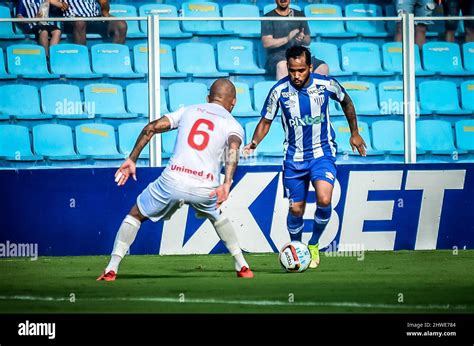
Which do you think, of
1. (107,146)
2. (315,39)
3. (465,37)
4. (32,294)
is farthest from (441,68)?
(32,294)

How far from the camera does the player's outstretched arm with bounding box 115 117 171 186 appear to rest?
12.4 metres

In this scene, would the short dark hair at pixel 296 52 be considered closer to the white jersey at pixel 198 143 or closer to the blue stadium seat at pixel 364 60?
the white jersey at pixel 198 143

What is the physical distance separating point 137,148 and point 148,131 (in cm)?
22

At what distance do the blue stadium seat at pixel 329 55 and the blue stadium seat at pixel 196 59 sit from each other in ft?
3.73

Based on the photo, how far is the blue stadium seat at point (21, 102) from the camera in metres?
16.0

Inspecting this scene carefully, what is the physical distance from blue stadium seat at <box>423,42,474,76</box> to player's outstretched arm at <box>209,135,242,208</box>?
15.5ft

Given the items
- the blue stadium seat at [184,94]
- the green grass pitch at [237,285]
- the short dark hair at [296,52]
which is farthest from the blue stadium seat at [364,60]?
the short dark hair at [296,52]

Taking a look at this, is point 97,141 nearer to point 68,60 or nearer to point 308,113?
point 68,60

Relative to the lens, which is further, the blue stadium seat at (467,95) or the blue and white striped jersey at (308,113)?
the blue stadium seat at (467,95)

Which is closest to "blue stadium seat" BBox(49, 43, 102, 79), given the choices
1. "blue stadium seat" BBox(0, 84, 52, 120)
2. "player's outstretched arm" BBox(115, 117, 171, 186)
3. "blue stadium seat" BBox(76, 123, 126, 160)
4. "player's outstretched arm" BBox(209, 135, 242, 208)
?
"blue stadium seat" BBox(0, 84, 52, 120)

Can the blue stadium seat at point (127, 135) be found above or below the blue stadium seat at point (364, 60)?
below

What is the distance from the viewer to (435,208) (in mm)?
16703

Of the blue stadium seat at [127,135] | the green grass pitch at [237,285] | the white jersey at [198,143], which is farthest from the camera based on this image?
the blue stadium seat at [127,135]

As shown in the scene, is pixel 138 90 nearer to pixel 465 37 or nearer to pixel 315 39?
pixel 315 39
